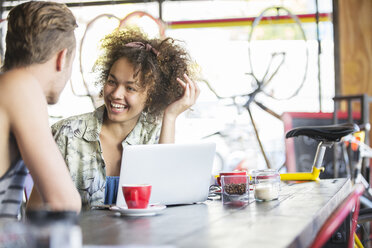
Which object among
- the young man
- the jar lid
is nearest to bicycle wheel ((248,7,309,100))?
the jar lid

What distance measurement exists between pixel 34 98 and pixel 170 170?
0.54 m

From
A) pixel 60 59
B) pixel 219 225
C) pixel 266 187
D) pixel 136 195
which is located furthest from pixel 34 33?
pixel 266 187

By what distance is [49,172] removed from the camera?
1.38 meters

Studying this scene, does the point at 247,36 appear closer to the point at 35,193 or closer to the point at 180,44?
the point at 180,44

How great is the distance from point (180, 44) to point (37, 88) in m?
1.36

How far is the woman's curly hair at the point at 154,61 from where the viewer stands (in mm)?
2494

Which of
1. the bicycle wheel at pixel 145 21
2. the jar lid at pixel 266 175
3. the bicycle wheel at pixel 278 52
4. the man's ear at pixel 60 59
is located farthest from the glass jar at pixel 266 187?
the bicycle wheel at pixel 145 21

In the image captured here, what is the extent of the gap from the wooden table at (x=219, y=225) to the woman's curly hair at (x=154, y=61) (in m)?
0.85

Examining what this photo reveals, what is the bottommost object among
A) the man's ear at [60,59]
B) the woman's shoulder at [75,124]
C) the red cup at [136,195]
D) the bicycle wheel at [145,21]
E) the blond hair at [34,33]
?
the red cup at [136,195]

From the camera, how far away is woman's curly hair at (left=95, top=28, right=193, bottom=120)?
2.49 meters

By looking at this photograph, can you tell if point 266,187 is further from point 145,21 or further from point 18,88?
A: point 145,21

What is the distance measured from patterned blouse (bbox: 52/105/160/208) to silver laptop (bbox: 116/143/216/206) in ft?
1.66

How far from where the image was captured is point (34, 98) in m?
1.41

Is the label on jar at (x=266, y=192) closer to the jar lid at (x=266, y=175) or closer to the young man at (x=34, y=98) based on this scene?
the jar lid at (x=266, y=175)
